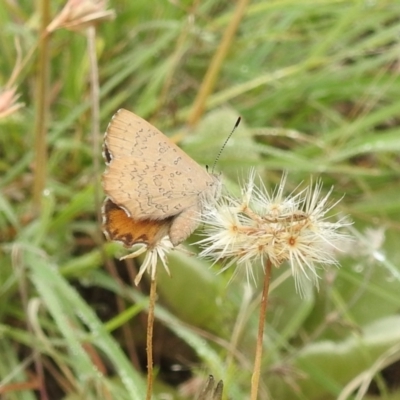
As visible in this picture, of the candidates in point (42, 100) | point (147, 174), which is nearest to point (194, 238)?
point (42, 100)

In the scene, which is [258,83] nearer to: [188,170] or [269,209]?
[188,170]

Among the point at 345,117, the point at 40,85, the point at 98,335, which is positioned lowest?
the point at 345,117

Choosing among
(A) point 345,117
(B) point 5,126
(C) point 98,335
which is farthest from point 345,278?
(B) point 5,126

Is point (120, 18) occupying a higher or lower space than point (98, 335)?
higher

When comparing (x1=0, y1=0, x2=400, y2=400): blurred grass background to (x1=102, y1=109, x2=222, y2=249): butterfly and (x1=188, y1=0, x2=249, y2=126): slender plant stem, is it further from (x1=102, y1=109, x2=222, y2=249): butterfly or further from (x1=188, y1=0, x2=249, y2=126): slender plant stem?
(x1=102, y1=109, x2=222, y2=249): butterfly

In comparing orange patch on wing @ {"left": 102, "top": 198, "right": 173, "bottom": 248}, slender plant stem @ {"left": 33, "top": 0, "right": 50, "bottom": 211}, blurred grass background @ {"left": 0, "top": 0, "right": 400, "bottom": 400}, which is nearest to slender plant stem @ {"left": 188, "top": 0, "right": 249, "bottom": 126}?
blurred grass background @ {"left": 0, "top": 0, "right": 400, "bottom": 400}

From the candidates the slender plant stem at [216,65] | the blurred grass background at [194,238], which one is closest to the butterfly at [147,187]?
the blurred grass background at [194,238]

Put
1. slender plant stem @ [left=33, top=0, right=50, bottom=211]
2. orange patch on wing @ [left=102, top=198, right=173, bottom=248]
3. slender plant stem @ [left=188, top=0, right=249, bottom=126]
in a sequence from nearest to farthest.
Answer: orange patch on wing @ [left=102, top=198, right=173, bottom=248] → slender plant stem @ [left=33, top=0, right=50, bottom=211] → slender plant stem @ [left=188, top=0, right=249, bottom=126]
